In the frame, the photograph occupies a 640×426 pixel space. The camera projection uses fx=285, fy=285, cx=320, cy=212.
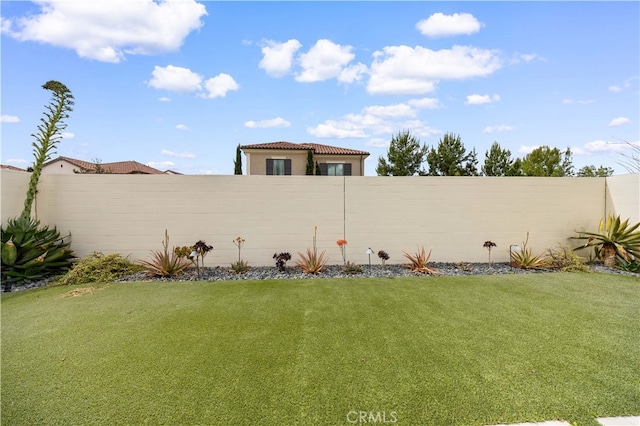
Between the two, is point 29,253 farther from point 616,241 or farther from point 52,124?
point 616,241

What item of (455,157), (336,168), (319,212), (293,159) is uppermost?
(455,157)

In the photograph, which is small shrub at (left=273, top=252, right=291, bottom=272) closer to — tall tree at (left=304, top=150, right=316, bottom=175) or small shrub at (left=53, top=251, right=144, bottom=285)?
small shrub at (left=53, top=251, right=144, bottom=285)

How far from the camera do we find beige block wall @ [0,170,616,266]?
6379 millimetres

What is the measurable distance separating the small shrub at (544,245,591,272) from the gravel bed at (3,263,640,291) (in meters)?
0.31

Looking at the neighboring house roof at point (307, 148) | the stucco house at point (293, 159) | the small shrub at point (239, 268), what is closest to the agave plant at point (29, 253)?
the small shrub at point (239, 268)

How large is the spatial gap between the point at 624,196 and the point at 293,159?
744 inches

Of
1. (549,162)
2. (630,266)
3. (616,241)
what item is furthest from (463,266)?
(549,162)

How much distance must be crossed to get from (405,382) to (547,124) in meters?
12.0

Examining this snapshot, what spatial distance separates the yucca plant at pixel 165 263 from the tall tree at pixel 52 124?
2695 millimetres

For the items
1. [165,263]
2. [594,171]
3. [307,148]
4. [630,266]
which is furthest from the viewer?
[594,171]

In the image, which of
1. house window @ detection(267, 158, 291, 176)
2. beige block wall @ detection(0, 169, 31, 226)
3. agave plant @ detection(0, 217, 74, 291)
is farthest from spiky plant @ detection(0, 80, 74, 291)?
house window @ detection(267, 158, 291, 176)

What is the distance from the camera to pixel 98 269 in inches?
229

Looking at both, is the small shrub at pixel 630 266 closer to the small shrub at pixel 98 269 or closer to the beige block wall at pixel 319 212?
the beige block wall at pixel 319 212

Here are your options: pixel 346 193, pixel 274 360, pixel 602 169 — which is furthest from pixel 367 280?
pixel 602 169
